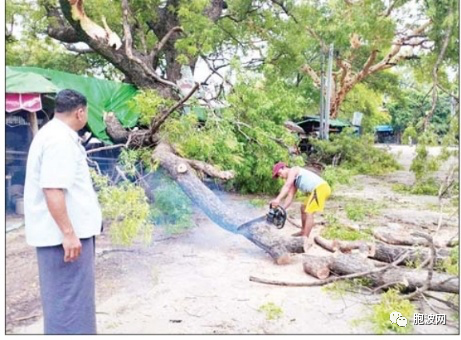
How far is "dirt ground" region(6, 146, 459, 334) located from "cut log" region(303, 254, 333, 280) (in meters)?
0.09

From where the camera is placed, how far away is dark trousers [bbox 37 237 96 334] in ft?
7.19

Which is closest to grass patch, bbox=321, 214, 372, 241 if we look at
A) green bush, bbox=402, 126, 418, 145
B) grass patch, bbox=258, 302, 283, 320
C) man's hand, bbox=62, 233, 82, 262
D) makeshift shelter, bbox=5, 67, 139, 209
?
green bush, bbox=402, 126, 418, 145

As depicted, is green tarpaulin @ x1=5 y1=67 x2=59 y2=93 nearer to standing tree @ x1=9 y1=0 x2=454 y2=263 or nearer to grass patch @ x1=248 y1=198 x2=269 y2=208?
standing tree @ x1=9 y1=0 x2=454 y2=263

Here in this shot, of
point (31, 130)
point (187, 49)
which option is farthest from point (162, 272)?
point (187, 49)

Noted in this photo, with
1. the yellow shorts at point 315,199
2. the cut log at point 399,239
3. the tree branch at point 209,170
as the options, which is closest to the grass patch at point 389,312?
the cut log at point 399,239

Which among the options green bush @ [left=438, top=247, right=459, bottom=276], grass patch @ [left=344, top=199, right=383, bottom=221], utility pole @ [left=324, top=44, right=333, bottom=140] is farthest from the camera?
utility pole @ [left=324, top=44, right=333, bottom=140]

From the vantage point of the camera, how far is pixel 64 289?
2.20 m

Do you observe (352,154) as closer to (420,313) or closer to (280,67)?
(280,67)

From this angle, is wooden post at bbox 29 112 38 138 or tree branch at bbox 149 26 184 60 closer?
wooden post at bbox 29 112 38 138

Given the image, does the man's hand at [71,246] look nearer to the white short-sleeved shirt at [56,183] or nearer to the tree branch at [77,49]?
the white short-sleeved shirt at [56,183]

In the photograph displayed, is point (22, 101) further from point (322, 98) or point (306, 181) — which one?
point (322, 98)

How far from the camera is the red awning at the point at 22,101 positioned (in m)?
4.68

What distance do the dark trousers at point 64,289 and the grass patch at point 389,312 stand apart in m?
1.76

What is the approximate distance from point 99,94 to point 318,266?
4.02 metres
